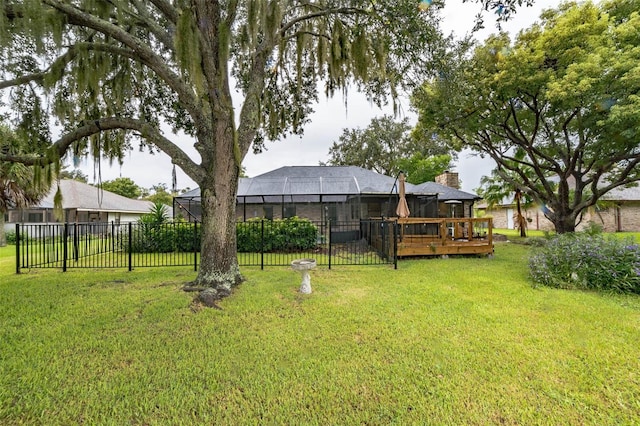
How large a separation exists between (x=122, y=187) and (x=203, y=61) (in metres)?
37.3

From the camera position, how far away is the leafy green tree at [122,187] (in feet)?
108

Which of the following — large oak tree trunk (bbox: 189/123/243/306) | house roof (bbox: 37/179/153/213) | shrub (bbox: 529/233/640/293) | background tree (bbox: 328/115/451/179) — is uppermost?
background tree (bbox: 328/115/451/179)

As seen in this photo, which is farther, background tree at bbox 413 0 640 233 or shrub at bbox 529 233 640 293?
background tree at bbox 413 0 640 233

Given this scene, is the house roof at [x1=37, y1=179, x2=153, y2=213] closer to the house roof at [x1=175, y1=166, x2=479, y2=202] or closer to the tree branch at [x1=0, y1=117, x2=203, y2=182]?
the house roof at [x1=175, y1=166, x2=479, y2=202]

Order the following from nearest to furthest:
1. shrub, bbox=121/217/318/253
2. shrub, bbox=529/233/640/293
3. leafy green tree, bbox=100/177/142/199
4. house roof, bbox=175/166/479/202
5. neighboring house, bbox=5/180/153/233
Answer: shrub, bbox=529/233/640/293 < shrub, bbox=121/217/318/253 < house roof, bbox=175/166/479/202 < neighboring house, bbox=5/180/153/233 < leafy green tree, bbox=100/177/142/199

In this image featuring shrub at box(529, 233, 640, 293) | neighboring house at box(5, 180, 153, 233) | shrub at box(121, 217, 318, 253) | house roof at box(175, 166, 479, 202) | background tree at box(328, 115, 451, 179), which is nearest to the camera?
shrub at box(529, 233, 640, 293)

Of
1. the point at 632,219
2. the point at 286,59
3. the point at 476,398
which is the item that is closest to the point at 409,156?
the point at 632,219

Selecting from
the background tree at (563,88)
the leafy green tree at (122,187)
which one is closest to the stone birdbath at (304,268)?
the background tree at (563,88)

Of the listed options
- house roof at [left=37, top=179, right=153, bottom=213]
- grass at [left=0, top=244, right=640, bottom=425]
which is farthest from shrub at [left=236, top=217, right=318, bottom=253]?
house roof at [left=37, top=179, right=153, bottom=213]

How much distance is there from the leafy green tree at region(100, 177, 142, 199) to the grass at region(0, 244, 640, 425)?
113 feet

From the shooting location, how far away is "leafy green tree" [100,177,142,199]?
1300 inches

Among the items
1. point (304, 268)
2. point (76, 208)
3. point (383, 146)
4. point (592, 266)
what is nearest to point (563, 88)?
point (592, 266)

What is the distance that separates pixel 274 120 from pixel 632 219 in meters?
26.8

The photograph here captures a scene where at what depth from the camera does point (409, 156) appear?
25703 mm
